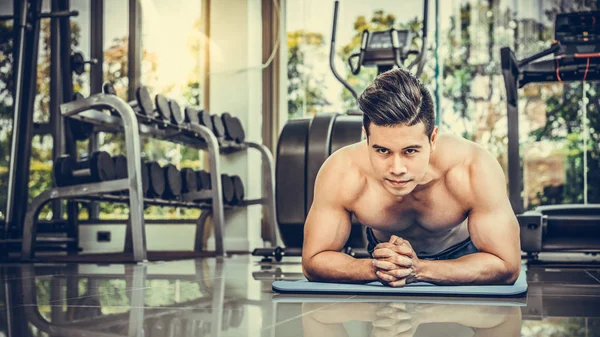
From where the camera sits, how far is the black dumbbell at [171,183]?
4.94 metres

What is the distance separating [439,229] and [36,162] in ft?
16.7

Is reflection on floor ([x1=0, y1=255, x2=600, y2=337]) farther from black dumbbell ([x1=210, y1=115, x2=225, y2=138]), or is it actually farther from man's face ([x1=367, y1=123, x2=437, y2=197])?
black dumbbell ([x1=210, y1=115, x2=225, y2=138])

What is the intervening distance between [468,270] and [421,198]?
267 mm

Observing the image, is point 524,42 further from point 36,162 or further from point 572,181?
point 36,162

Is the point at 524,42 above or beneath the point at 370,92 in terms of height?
above

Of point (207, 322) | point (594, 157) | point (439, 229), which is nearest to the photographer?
point (207, 322)

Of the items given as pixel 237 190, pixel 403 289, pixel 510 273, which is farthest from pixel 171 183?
pixel 510 273

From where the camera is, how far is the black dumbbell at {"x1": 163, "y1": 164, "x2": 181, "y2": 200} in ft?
16.2

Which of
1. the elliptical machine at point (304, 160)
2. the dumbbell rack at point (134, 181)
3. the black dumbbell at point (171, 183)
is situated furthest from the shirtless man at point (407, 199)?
the black dumbbell at point (171, 183)

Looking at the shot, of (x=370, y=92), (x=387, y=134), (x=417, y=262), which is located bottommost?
(x=417, y=262)

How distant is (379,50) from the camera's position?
4367 millimetres

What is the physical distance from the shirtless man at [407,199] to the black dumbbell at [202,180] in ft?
10.3

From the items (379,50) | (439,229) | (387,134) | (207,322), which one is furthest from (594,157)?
(207,322)

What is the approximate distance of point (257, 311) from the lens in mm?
1844
